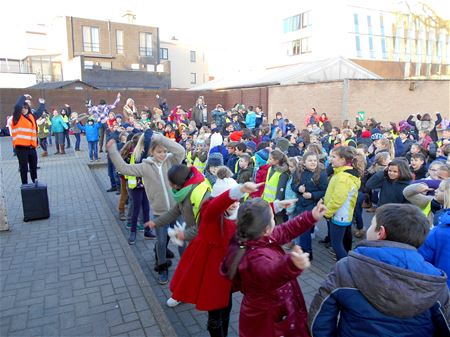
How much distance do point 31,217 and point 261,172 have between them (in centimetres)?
480

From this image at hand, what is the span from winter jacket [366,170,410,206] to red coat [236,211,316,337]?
3.14 m

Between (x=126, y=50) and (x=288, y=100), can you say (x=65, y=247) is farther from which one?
(x=126, y=50)

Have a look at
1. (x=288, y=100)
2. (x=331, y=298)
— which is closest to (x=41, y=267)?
(x=331, y=298)

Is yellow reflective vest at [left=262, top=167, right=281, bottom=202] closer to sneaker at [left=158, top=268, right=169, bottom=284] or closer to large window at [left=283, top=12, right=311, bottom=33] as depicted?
sneaker at [left=158, top=268, right=169, bottom=284]

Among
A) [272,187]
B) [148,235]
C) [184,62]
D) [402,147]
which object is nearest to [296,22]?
[184,62]

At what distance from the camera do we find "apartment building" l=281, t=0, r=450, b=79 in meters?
45.3

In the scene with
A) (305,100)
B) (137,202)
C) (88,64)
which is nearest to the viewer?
(137,202)

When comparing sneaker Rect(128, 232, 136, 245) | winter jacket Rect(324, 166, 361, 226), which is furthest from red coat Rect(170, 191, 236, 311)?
sneaker Rect(128, 232, 136, 245)

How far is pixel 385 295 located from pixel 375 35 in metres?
51.9

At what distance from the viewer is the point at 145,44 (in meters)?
47.8

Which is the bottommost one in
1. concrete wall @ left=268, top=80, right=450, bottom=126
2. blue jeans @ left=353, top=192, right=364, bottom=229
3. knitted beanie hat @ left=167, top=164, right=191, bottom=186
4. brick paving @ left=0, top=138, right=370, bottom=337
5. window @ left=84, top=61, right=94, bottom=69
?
brick paving @ left=0, top=138, right=370, bottom=337

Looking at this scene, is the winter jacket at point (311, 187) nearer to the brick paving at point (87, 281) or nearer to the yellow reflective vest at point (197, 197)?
the brick paving at point (87, 281)

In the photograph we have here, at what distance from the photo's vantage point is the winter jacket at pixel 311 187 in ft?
17.3

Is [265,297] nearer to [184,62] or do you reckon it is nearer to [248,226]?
[248,226]
